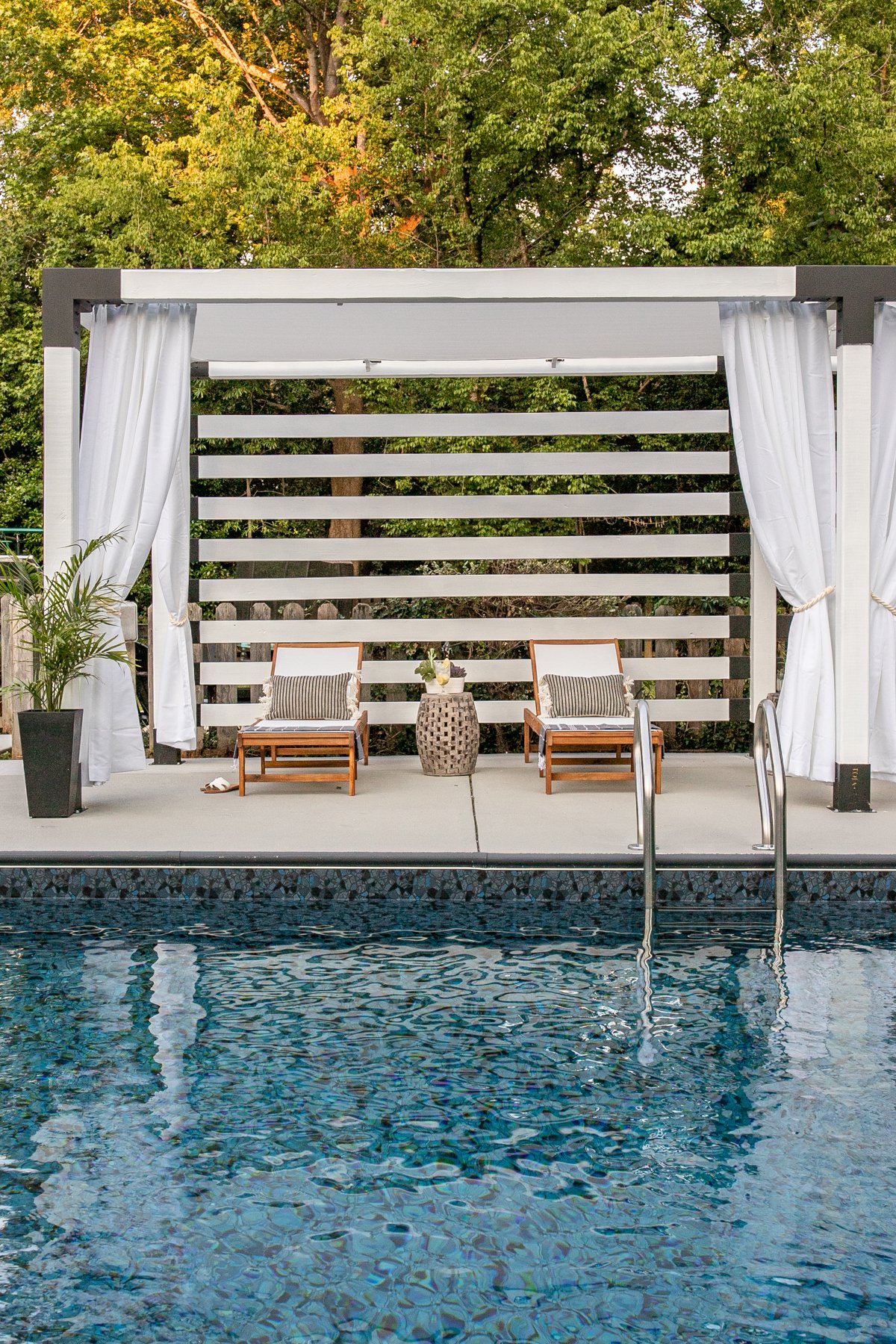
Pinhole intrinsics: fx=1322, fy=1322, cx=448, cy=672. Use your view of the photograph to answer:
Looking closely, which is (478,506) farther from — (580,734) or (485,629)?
(580,734)

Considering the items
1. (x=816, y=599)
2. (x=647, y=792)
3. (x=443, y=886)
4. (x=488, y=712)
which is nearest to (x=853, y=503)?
(x=816, y=599)

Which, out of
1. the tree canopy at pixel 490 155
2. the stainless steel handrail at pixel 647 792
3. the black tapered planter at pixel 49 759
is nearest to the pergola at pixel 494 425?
the black tapered planter at pixel 49 759

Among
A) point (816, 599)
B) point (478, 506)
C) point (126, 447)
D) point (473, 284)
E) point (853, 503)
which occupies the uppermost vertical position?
point (473, 284)

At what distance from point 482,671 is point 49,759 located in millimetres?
3504

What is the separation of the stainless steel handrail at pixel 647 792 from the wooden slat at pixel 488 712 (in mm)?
3701

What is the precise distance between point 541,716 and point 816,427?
2331 millimetres

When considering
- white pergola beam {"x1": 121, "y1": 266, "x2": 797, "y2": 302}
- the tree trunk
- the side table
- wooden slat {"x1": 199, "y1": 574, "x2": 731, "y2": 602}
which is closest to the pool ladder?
white pergola beam {"x1": 121, "y1": 266, "x2": 797, "y2": 302}

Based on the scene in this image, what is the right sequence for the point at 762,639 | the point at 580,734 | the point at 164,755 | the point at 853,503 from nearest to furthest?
the point at 853,503, the point at 580,734, the point at 164,755, the point at 762,639

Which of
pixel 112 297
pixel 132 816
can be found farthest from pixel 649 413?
pixel 132 816

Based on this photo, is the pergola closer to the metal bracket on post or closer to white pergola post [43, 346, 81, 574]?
white pergola post [43, 346, 81, 574]

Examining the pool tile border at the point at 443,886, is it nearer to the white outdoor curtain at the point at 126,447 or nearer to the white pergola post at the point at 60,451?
the white outdoor curtain at the point at 126,447

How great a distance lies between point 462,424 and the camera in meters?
9.46

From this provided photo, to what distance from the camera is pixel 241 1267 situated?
2.72 meters

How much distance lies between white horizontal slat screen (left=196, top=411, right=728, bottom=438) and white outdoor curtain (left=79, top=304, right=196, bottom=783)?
6.95 feet
